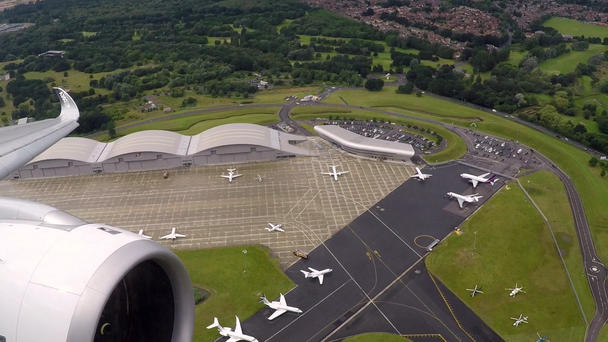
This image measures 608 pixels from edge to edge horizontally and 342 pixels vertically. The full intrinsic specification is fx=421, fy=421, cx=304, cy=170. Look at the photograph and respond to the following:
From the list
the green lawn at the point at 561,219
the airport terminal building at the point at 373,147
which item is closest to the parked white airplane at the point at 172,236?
the airport terminal building at the point at 373,147

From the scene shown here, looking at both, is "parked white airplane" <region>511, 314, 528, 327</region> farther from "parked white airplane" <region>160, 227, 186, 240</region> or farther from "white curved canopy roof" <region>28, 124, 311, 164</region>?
"white curved canopy roof" <region>28, 124, 311, 164</region>

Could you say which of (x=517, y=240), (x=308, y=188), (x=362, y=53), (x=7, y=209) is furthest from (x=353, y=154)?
(x=362, y=53)

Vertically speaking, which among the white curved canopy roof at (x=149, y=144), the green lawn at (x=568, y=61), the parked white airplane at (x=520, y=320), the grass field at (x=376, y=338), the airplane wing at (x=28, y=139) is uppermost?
the airplane wing at (x=28, y=139)

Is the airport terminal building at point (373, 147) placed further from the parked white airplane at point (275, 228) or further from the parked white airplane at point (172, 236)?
the parked white airplane at point (172, 236)

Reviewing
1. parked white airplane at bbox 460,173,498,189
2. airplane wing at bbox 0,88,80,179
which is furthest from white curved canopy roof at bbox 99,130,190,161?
parked white airplane at bbox 460,173,498,189

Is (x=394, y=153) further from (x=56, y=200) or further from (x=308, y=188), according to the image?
(x=56, y=200)

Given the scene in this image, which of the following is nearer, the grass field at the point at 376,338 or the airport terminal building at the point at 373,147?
the grass field at the point at 376,338

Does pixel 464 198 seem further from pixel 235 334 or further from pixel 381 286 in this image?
pixel 235 334
